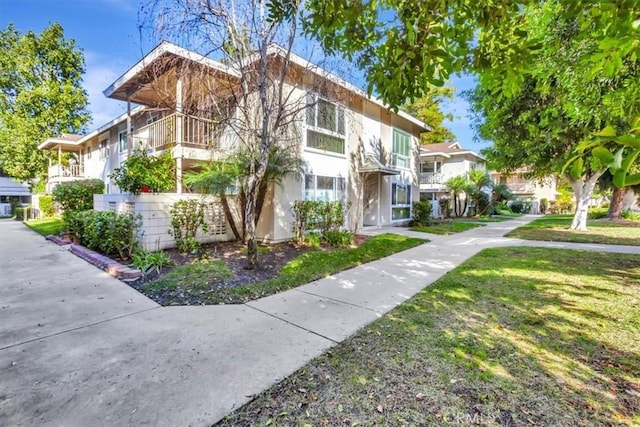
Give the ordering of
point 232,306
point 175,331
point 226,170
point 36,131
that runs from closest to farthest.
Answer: point 175,331, point 232,306, point 226,170, point 36,131

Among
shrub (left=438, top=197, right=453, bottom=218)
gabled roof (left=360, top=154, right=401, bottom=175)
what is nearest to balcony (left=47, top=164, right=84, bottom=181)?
gabled roof (left=360, top=154, right=401, bottom=175)

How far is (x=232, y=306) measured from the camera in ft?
15.3

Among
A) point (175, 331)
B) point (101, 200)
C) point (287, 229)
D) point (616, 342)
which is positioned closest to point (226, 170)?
point (287, 229)

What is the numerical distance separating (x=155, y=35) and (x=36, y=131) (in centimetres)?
2625

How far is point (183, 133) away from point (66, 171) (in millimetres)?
18280

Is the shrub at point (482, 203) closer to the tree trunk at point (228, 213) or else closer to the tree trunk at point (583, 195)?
the tree trunk at point (583, 195)

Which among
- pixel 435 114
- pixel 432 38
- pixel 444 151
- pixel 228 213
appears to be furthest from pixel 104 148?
pixel 435 114

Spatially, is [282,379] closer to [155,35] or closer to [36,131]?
[155,35]

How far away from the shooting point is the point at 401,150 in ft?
55.6

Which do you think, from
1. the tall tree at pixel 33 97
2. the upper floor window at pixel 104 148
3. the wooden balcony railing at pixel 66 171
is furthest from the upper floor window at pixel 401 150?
the tall tree at pixel 33 97

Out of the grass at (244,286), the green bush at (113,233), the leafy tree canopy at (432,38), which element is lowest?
the grass at (244,286)

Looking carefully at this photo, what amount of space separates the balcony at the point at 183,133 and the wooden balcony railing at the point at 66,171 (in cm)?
1530

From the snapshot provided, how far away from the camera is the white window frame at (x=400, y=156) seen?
16.2 metres
